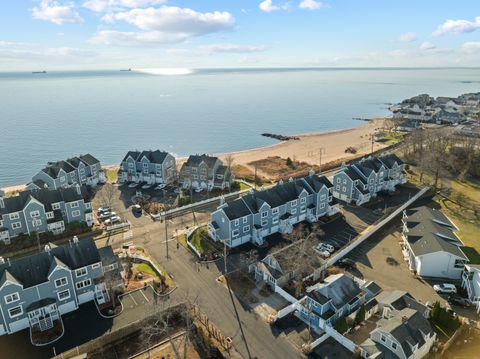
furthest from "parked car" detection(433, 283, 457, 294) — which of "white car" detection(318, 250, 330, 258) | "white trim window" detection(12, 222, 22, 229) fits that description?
"white trim window" detection(12, 222, 22, 229)

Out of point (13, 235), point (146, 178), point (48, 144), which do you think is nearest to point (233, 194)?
point (146, 178)

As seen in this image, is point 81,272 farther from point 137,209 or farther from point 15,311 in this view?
point 137,209

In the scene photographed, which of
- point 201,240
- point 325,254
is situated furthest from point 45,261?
point 325,254

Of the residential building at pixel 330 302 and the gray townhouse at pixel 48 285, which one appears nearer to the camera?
the gray townhouse at pixel 48 285

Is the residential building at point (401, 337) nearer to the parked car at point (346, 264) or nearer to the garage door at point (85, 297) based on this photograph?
the parked car at point (346, 264)

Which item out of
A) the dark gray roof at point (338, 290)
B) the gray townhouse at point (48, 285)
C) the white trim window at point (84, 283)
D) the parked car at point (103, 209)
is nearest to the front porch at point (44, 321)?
the gray townhouse at point (48, 285)

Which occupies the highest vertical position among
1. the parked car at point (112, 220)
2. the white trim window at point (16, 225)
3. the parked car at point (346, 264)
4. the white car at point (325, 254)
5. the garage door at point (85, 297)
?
the white trim window at point (16, 225)
